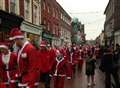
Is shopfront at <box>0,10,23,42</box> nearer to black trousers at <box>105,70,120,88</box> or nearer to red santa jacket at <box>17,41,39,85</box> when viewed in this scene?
black trousers at <box>105,70,120,88</box>

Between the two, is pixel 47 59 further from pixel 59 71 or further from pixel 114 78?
pixel 114 78

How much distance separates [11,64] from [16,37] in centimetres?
127

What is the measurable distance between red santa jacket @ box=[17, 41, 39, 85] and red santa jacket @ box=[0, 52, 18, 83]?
98 cm

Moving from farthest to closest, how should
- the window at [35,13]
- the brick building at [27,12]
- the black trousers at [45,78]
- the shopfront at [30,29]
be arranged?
the window at [35,13], the shopfront at [30,29], the brick building at [27,12], the black trousers at [45,78]

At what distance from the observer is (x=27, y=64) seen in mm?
8398

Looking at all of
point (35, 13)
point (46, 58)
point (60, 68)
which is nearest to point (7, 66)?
point (60, 68)

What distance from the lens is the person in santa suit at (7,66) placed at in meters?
9.48

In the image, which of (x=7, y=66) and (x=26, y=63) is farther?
(x=7, y=66)

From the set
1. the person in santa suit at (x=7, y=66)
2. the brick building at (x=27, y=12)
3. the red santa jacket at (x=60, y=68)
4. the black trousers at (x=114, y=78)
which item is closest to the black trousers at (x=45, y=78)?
the red santa jacket at (x=60, y=68)

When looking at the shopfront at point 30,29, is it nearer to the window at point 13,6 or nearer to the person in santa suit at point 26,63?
the window at point 13,6

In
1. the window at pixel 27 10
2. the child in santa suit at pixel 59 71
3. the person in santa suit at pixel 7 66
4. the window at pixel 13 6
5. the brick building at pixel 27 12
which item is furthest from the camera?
the window at pixel 27 10

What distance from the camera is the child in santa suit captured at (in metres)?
14.2

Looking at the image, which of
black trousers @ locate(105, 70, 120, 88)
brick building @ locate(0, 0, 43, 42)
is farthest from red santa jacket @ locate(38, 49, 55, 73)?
brick building @ locate(0, 0, 43, 42)

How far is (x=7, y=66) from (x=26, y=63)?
1.26 m
